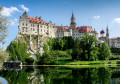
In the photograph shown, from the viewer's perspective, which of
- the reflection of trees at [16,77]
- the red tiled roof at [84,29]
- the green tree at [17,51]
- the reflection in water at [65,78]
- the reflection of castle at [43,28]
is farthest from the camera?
the red tiled roof at [84,29]

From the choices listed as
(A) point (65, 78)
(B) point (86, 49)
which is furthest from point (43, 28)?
(A) point (65, 78)

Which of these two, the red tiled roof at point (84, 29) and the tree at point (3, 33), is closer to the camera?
the tree at point (3, 33)

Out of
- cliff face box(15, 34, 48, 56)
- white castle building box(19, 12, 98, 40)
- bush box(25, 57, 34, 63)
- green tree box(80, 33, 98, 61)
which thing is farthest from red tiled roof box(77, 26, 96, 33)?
bush box(25, 57, 34, 63)

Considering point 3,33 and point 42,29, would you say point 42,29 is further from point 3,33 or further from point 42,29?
point 3,33

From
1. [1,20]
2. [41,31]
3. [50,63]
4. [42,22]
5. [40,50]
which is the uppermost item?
[42,22]

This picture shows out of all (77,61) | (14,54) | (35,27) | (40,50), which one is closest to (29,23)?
(35,27)

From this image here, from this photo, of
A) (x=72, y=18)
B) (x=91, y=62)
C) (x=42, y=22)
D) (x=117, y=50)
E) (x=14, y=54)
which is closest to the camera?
(x=91, y=62)

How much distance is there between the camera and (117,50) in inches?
3438

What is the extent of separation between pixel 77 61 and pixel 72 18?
51.4 metres

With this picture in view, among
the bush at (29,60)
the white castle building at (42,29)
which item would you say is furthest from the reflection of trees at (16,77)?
the white castle building at (42,29)

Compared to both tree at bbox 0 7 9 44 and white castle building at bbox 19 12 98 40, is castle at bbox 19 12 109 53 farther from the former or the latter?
tree at bbox 0 7 9 44

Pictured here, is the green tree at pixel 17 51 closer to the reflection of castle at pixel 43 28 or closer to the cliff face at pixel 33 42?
the cliff face at pixel 33 42

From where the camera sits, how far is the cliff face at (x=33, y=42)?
213ft

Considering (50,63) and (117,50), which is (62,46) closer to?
(50,63)
